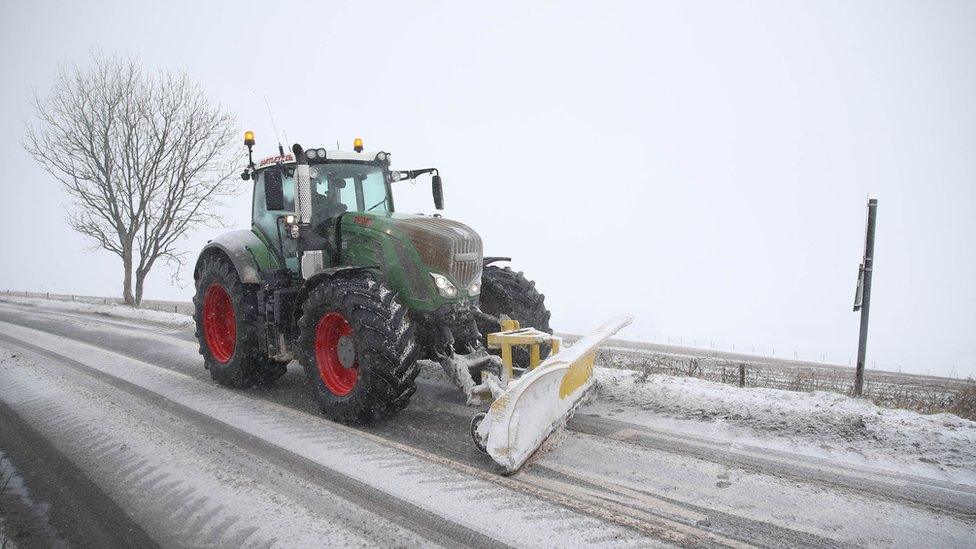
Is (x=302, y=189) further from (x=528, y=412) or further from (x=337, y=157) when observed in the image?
(x=528, y=412)

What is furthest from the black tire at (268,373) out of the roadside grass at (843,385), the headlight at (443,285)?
the roadside grass at (843,385)

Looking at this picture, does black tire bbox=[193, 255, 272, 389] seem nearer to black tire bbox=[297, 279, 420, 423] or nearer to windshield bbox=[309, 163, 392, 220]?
windshield bbox=[309, 163, 392, 220]

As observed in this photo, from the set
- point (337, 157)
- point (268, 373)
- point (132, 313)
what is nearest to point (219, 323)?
point (268, 373)

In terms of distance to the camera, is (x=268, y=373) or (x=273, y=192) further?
(x=268, y=373)

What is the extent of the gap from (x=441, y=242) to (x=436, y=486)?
2.05 m

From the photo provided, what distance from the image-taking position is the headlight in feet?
15.4

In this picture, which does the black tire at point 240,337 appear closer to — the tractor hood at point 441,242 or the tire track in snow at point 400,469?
the tire track in snow at point 400,469

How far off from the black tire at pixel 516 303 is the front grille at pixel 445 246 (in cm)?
81

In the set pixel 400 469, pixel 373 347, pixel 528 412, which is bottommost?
pixel 400 469

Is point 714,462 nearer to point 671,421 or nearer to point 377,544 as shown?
point 671,421

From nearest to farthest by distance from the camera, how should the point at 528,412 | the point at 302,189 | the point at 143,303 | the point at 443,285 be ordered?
1. the point at 528,412
2. the point at 443,285
3. the point at 302,189
4. the point at 143,303

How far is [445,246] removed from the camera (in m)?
4.70

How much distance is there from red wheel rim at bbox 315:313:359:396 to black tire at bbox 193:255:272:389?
47.4 inches

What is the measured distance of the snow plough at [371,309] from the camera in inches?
162
